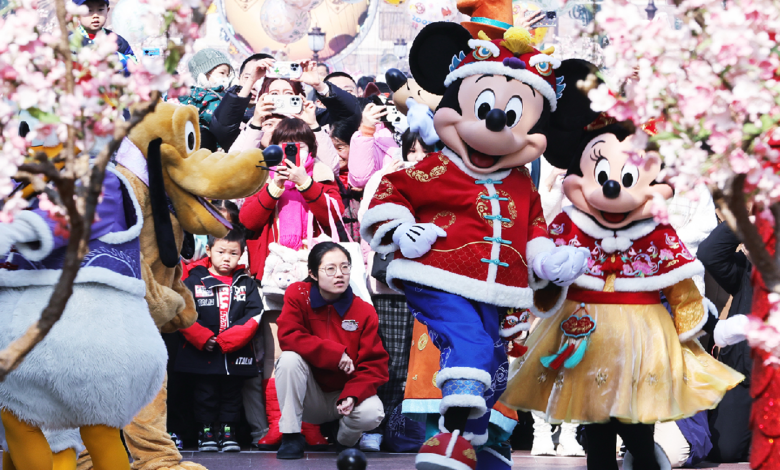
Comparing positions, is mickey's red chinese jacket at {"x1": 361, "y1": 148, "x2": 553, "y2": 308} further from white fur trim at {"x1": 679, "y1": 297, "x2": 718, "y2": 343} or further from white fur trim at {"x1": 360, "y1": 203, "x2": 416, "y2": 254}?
white fur trim at {"x1": 679, "y1": 297, "x2": 718, "y2": 343}

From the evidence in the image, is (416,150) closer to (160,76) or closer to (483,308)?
(483,308)

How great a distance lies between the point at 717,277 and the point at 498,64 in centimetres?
240

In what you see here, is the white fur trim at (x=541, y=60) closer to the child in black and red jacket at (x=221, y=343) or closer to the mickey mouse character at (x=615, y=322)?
the mickey mouse character at (x=615, y=322)

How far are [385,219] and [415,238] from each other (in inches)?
7.2

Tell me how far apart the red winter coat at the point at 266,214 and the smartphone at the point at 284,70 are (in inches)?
31.1

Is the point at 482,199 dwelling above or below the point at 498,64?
below

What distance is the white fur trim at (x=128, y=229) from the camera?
3238 mm

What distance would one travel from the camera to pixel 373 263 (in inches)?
220

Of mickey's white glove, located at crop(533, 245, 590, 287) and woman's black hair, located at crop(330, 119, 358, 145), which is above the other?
woman's black hair, located at crop(330, 119, 358, 145)

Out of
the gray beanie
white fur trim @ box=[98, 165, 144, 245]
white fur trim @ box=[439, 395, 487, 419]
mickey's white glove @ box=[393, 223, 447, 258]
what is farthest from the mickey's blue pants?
the gray beanie

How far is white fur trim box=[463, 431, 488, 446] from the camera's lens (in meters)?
3.57

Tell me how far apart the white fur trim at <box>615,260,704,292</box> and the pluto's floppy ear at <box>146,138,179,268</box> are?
1805mm

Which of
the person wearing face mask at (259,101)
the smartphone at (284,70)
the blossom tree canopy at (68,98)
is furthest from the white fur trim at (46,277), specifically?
the smartphone at (284,70)

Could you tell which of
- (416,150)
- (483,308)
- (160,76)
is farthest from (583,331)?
(160,76)
